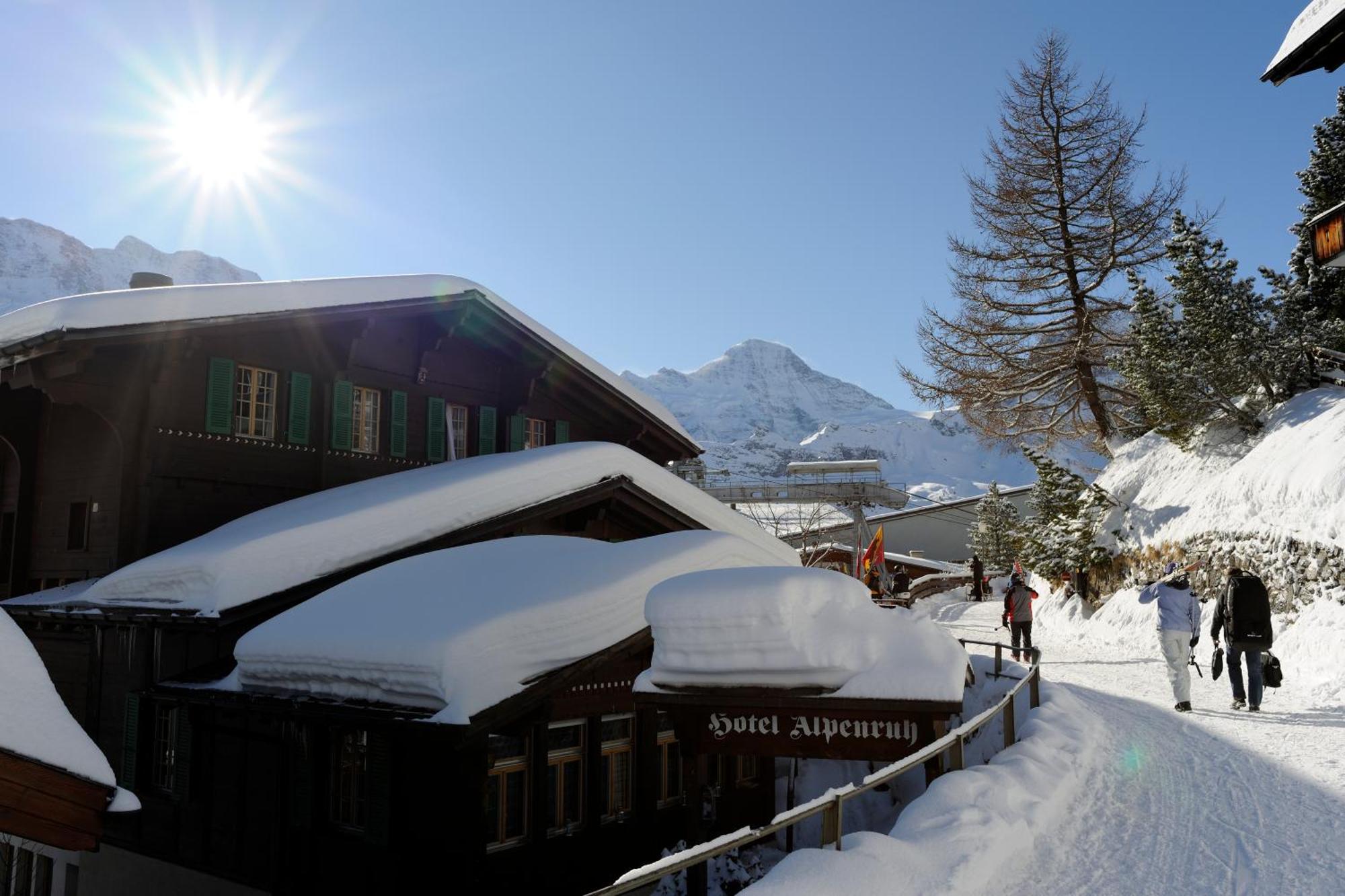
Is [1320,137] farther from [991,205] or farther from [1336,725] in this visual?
[1336,725]

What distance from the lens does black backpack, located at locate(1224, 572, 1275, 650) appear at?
1123 centimetres

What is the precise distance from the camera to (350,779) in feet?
32.6

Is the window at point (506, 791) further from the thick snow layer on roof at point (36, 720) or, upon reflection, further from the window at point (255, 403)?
the window at point (255, 403)

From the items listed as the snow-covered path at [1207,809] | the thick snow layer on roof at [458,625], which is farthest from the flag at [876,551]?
the thick snow layer on roof at [458,625]

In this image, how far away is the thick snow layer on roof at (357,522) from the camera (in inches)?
402

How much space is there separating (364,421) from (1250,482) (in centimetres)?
1824

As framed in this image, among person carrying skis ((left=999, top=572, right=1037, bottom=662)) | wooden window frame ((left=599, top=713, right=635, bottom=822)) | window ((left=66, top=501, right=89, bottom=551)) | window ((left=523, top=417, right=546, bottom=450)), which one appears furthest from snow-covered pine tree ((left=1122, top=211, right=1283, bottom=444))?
window ((left=66, top=501, right=89, bottom=551))

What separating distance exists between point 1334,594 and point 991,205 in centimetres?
2181

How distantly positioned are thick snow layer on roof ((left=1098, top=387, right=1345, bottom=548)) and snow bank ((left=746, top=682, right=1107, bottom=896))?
34.0 feet

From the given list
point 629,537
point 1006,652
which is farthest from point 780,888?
point 1006,652

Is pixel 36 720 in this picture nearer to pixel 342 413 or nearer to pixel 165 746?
pixel 165 746

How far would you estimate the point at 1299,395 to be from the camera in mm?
21156

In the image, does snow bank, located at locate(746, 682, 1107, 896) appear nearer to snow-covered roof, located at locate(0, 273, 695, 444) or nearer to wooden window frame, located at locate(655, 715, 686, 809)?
wooden window frame, located at locate(655, 715, 686, 809)

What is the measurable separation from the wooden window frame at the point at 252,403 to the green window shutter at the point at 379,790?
6.20m
